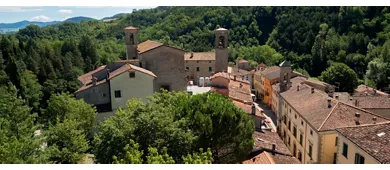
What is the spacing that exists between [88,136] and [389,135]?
723 inches

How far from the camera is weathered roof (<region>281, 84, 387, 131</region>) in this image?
2081 centimetres

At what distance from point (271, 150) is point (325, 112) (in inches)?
178

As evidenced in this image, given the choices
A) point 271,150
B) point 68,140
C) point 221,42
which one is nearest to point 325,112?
point 271,150

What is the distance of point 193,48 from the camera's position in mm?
91688

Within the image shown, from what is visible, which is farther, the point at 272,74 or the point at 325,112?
→ the point at 272,74

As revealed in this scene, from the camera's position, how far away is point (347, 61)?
72000 mm

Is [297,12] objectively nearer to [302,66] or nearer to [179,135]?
[302,66]

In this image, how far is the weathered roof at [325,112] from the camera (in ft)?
68.3

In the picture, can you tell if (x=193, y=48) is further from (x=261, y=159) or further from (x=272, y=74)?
(x=261, y=159)


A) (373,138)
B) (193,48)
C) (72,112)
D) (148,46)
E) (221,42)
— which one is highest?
(148,46)

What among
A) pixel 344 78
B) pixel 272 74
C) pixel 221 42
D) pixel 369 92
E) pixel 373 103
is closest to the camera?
pixel 373 103

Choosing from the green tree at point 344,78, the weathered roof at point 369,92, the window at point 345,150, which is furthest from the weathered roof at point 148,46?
the green tree at point 344,78

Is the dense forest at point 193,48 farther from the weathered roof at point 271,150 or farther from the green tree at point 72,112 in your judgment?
the weathered roof at point 271,150

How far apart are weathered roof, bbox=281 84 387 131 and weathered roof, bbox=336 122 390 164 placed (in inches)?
132
